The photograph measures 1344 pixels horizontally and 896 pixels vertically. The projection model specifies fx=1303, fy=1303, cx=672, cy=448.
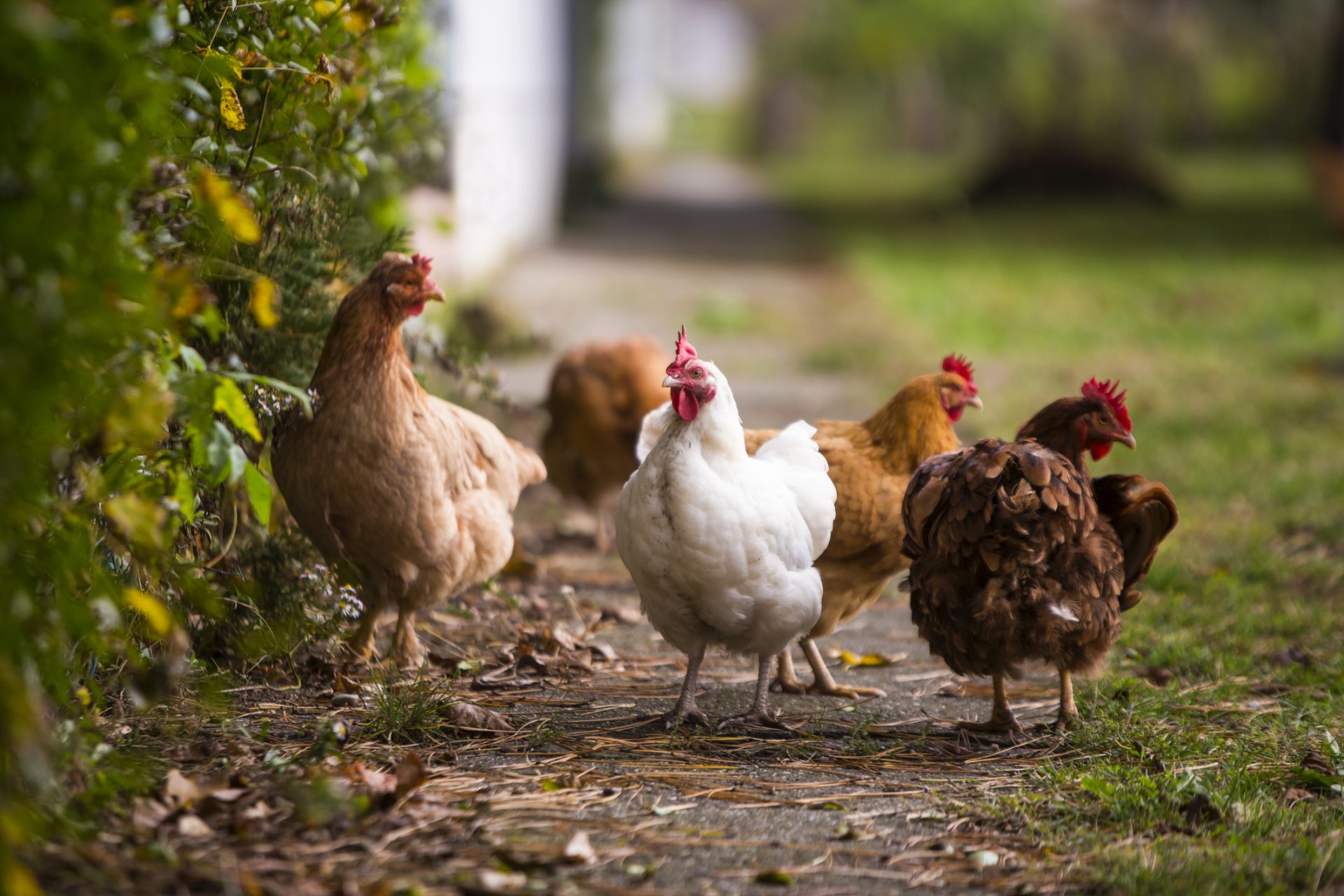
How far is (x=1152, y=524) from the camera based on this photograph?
11.9 ft

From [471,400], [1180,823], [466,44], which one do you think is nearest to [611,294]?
[466,44]

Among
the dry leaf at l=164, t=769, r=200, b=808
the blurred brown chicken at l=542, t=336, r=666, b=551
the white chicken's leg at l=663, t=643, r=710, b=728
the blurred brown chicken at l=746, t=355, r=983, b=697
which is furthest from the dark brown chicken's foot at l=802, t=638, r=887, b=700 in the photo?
the dry leaf at l=164, t=769, r=200, b=808

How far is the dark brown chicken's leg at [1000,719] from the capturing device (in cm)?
354

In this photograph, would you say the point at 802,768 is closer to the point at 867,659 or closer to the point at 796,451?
the point at 796,451

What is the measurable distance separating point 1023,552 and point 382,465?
5.66ft

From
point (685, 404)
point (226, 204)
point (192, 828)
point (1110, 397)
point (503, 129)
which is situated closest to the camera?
point (226, 204)

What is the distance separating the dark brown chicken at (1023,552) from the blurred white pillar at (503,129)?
20.0ft

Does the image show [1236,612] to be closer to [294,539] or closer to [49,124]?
[294,539]

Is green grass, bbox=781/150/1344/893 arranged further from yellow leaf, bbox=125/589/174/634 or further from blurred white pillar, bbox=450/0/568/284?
blurred white pillar, bbox=450/0/568/284

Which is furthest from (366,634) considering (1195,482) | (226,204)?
(1195,482)

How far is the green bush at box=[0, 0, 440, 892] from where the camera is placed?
85.4 inches

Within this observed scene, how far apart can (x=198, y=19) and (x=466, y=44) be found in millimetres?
7930

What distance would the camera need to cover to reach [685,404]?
132 inches

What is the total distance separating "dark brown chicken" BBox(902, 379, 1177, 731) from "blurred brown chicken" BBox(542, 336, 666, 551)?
1872mm
